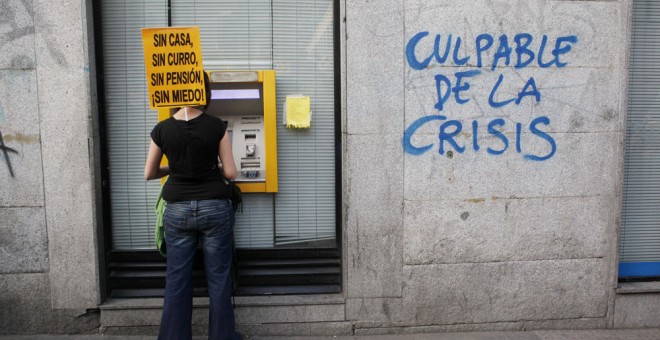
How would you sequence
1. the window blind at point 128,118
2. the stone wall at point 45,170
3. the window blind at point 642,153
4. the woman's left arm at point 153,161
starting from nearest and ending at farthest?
1. the woman's left arm at point 153,161
2. the stone wall at point 45,170
3. the window blind at point 128,118
4. the window blind at point 642,153

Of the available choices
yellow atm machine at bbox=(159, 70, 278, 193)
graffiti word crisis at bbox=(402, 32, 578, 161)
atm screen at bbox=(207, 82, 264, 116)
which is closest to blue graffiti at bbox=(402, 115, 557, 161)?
graffiti word crisis at bbox=(402, 32, 578, 161)

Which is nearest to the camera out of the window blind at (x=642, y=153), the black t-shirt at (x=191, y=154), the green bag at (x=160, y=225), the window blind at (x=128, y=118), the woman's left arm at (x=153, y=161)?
the black t-shirt at (x=191, y=154)

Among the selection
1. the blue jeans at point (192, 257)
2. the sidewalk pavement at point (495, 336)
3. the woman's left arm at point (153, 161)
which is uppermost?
the woman's left arm at point (153, 161)

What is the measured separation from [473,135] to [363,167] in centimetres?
97

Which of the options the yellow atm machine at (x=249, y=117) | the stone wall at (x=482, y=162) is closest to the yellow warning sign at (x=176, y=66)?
the yellow atm machine at (x=249, y=117)

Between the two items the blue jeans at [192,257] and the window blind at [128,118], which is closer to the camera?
the blue jeans at [192,257]

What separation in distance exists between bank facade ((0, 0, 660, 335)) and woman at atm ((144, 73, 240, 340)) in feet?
1.86

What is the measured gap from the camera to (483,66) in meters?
4.38

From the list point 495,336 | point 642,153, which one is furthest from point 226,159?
point 642,153

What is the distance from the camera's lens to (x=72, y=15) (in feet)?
13.6

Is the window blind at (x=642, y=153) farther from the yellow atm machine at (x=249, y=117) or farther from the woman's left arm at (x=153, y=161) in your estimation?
the woman's left arm at (x=153, y=161)

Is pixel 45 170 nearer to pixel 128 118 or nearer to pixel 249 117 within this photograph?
pixel 128 118

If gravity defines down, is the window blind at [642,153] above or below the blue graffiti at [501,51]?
below

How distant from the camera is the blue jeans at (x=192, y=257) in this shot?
12.1 ft
